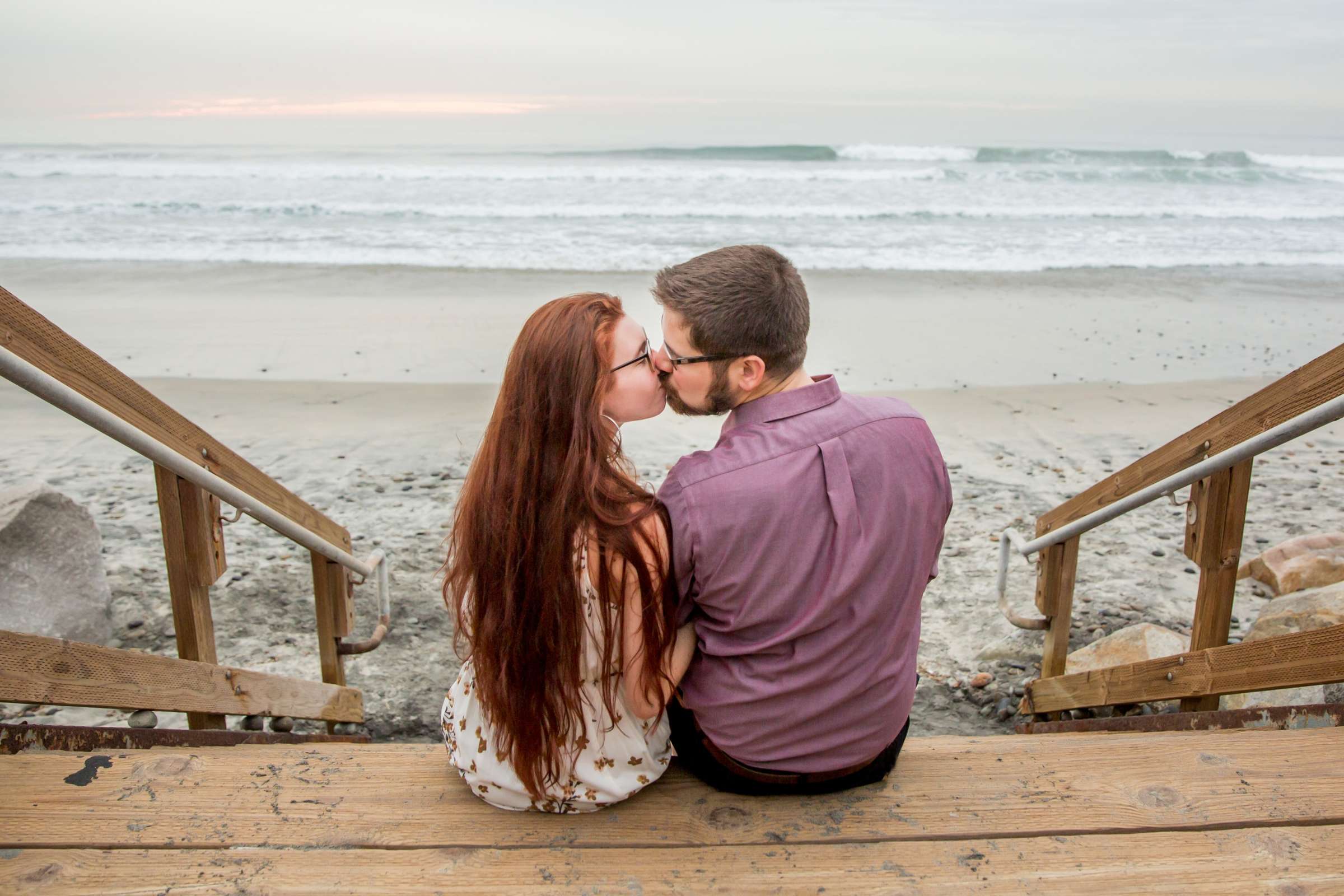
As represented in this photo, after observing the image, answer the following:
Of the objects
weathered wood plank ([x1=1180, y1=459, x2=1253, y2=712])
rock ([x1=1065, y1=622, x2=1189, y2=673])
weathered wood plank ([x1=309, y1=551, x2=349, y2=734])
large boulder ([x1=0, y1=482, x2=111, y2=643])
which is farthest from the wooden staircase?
large boulder ([x1=0, y1=482, x2=111, y2=643])

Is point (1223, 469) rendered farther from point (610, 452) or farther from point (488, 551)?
point (488, 551)

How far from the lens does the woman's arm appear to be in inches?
79.3

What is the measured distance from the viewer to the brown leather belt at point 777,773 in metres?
2.23

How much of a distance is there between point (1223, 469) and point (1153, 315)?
34.8ft

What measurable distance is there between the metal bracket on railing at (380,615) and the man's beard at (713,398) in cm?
190

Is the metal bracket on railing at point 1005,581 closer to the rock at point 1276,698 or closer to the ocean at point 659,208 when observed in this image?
the rock at point 1276,698

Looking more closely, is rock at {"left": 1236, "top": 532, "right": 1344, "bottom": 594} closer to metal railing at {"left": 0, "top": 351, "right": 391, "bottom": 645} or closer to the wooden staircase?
the wooden staircase

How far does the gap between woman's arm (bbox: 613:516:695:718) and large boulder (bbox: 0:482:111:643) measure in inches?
138

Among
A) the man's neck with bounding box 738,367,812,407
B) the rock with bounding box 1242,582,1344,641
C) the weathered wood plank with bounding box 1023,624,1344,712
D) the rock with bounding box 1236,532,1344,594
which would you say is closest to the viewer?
the man's neck with bounding box 738,367,812,407

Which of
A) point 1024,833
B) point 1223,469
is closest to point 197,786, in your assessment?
point 1024,833

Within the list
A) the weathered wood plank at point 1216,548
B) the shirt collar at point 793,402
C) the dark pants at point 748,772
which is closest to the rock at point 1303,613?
the weathered wood plank at point 1216,548

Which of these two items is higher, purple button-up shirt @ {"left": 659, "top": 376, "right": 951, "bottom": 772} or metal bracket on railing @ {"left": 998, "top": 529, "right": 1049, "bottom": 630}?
purple button-up shirt @ {"left": 659, "top": 376, "right": 951, "bottom": 772}

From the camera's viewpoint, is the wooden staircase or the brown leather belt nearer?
the wooden staircase

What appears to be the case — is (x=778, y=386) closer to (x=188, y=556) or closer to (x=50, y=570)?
(x=188, y=556)
